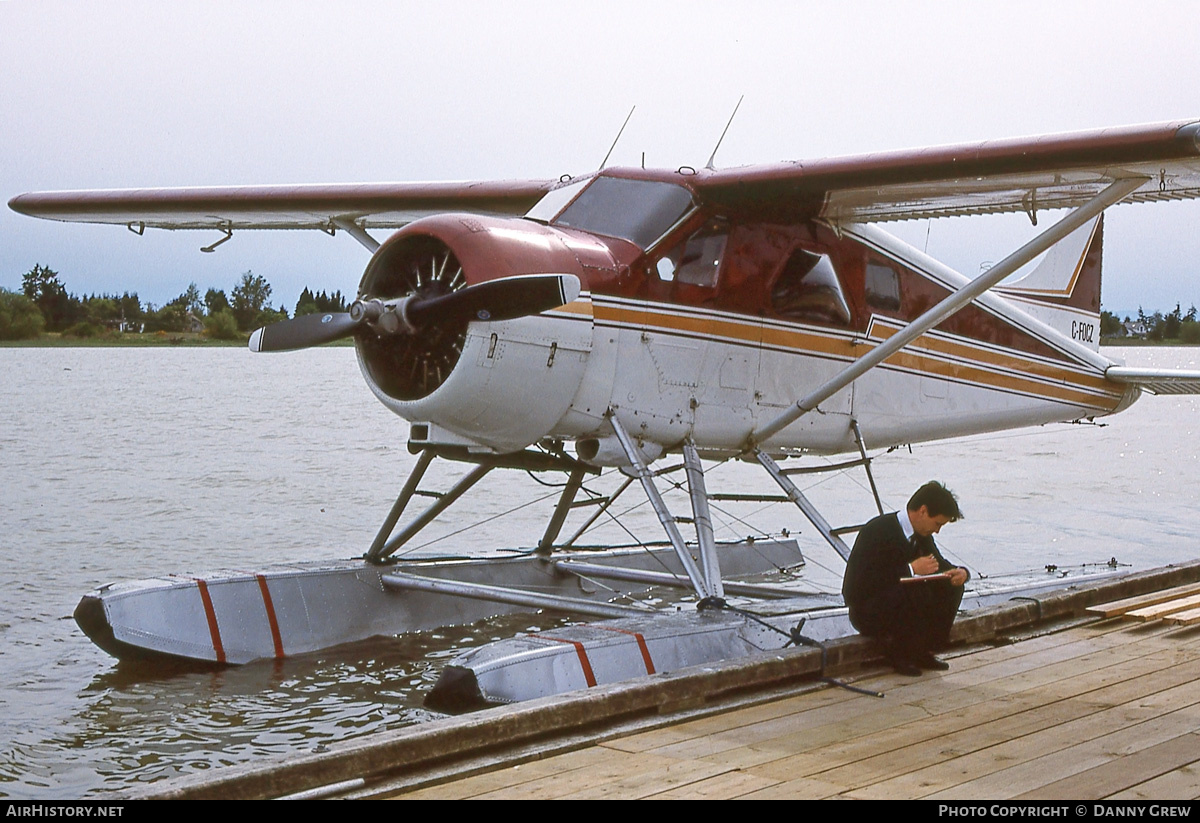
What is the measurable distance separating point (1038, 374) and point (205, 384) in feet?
225

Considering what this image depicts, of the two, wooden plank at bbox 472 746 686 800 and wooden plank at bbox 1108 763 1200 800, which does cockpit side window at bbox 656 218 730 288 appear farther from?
wooden plank at bbox 1108 763 1200 800

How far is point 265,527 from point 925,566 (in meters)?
13.8

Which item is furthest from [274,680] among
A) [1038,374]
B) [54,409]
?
[54,409]

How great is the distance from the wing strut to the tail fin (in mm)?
3593

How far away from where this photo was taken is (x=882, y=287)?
871 centimetres

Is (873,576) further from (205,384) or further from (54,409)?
(205,384)

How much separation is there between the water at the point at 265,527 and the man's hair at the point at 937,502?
128 inches

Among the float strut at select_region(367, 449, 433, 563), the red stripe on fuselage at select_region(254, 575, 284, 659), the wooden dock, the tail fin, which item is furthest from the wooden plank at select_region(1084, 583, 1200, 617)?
the red stripe on fuselage at select_region(254, 575, 284, 659)

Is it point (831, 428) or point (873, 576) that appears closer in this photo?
point (873, 576)

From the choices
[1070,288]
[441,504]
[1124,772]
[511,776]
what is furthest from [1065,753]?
[1070,288]

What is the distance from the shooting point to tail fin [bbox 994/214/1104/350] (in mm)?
11023

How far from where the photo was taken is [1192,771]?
401 cm

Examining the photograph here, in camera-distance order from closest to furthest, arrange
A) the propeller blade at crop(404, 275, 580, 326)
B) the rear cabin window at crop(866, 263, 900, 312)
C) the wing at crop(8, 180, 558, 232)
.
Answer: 1. the propeller blade at crop(404, 275, 580, 326)
2. the rear cabin window at crop(866, 263, 900, 312)
3. the wing at crop(8, 180, 558, 232)

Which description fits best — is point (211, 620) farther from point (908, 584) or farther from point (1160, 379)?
point (1160, 379)
